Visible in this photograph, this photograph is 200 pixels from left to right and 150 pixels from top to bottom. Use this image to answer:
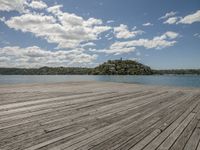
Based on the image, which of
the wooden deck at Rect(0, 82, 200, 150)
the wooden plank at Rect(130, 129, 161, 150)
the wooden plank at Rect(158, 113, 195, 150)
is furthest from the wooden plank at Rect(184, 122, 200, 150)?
the wooden plank at Rect(130, 129, 161, 150)

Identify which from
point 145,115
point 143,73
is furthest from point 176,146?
Answer: point 143,73

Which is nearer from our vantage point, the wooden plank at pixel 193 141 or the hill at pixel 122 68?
the wooden plank at pixel 193 141

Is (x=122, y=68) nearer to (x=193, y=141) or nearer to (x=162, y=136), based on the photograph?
(x=162, y=136)

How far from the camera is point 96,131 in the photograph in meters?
3.43

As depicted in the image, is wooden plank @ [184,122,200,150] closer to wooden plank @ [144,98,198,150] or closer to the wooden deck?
the wooden deck

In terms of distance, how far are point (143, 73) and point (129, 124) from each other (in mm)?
165807

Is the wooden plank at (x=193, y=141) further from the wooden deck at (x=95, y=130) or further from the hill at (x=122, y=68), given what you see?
the hill at (x=122, y=68)

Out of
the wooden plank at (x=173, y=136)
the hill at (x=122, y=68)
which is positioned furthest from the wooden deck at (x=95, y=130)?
the hill at (x=122, y=68)

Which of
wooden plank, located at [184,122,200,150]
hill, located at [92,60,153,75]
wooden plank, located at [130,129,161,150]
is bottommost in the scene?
wooden plank, located at [184,122,200,150]

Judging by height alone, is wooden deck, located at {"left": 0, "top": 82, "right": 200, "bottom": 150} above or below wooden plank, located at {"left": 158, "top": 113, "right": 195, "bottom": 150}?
above

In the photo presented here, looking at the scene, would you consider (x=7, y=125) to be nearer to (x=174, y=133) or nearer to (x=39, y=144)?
(x=39, y=144)

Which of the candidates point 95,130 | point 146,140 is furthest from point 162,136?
point 95,130

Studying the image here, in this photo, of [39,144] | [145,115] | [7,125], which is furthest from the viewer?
[145,115]

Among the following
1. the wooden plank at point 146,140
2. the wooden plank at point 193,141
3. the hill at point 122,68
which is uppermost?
the hill at point 122,68
